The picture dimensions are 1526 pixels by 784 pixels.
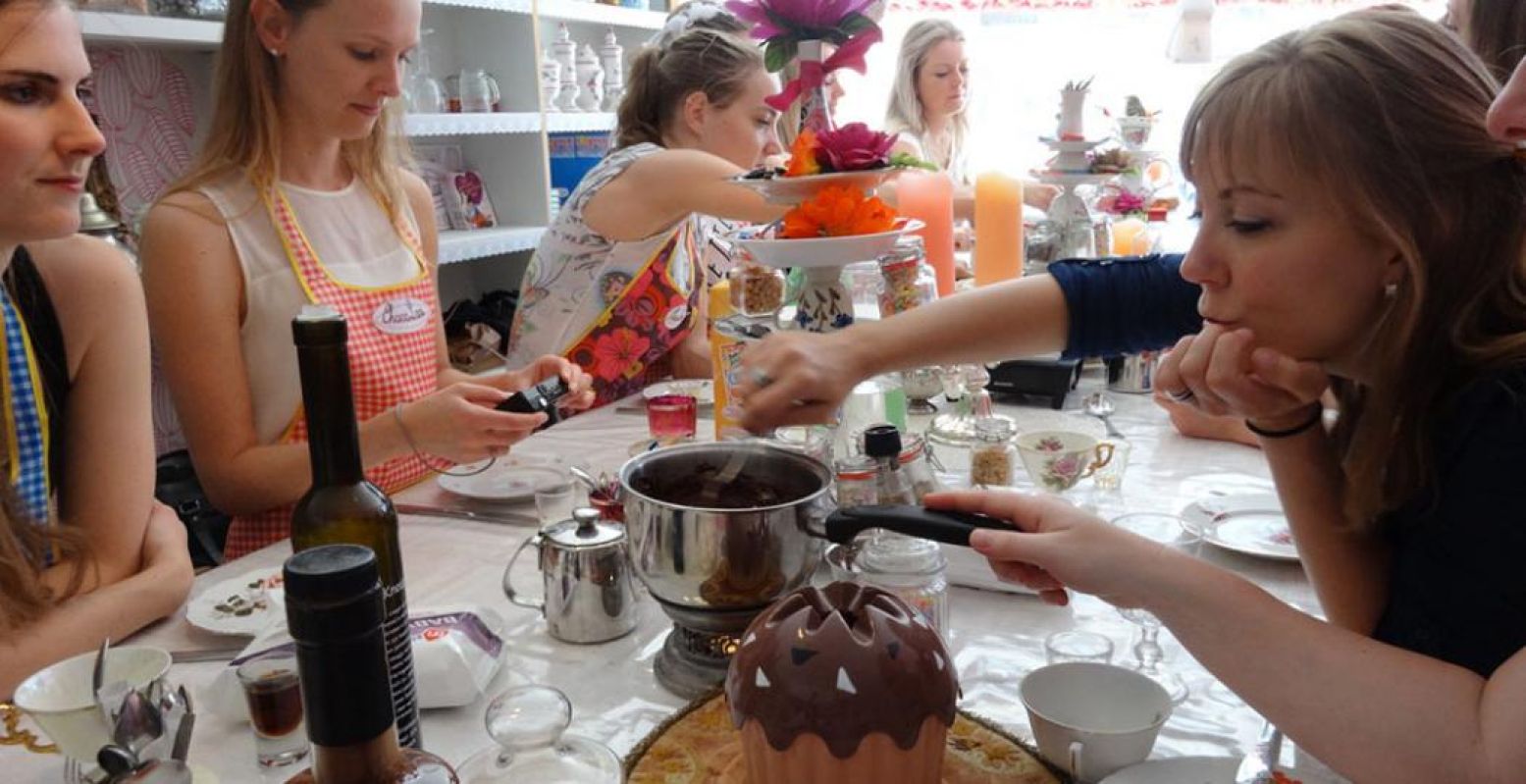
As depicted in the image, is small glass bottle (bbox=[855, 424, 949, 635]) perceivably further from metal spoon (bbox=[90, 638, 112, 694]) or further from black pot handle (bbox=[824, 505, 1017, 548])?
metal spoon (bbox=[90, 638, 112, 694])

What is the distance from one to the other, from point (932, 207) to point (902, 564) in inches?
38.8

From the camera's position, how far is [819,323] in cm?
126

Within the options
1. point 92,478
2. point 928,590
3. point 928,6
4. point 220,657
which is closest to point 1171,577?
point 928,590

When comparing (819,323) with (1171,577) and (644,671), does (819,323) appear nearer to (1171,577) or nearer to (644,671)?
(644,671)

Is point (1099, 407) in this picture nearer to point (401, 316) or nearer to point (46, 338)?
point (401, 316)

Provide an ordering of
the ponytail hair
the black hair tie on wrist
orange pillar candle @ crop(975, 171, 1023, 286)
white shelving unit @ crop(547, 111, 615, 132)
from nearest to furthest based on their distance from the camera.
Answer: the black hair tie on wrist < orange pillar candle @ crop(975, 171, 1023, 286) < the ponytail hair < white shelving unit @ crop(547, 111, 615, 132)

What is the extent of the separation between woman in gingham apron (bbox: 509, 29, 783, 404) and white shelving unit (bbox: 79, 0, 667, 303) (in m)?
1.13

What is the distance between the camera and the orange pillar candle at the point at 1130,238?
2.36 m

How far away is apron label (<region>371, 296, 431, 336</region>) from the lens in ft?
5.24

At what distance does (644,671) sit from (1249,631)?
0.47 metres

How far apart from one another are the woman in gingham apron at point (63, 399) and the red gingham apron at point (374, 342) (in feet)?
0.90

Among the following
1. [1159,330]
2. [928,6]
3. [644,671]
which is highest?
[928,6]

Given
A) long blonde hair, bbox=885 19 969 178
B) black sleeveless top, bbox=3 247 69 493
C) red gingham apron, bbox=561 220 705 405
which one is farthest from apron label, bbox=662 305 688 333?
long blonde hair, bbox=885 19 969 178

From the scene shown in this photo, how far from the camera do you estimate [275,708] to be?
29.1 inches
